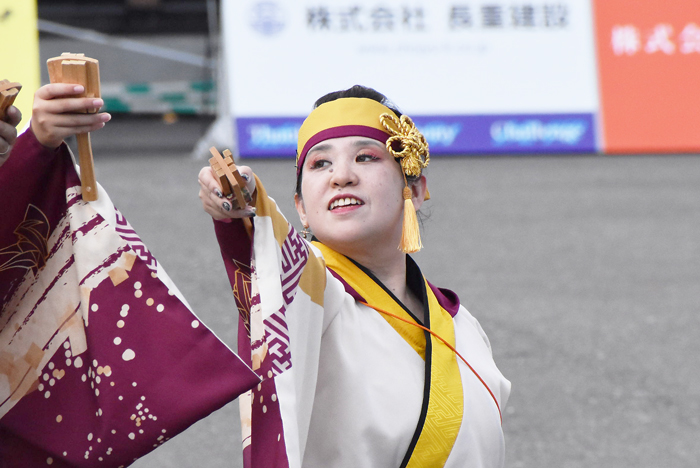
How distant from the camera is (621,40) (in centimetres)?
646

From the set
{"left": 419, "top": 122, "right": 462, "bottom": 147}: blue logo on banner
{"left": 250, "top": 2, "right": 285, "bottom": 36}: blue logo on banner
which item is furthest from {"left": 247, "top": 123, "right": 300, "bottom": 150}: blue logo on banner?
{"left": 419, "top": 122, "right": 462, "bottom": 147}: blue logo on banner

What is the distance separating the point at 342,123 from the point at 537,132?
17.5 feet

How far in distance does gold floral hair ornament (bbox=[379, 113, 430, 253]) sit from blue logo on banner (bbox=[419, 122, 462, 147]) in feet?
16.2

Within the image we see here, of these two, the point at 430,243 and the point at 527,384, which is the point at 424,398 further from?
the point at 430,243

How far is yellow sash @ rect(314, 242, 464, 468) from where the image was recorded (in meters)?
1.26

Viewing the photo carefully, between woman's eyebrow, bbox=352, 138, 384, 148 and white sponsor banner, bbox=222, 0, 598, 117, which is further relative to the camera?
white sponsor banner, bbox=222, 0, 598, 117

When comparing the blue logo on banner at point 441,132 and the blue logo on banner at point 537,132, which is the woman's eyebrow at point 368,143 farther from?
the blue logo on banner at point 537,132

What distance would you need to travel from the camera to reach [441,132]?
643 cm

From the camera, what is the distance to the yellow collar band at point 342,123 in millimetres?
1391

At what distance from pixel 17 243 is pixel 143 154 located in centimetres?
625

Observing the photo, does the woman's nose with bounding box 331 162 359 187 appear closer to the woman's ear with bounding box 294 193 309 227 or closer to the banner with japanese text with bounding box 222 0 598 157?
the woman's ear with bounding box 294 193 309 227

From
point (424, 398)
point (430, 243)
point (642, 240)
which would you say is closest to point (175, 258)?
point (430, 243)

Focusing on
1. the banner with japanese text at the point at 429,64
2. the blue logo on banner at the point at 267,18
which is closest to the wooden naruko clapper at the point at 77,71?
the banner with japanese text at the point at 429,64

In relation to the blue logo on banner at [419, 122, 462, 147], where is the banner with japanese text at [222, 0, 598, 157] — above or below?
above
